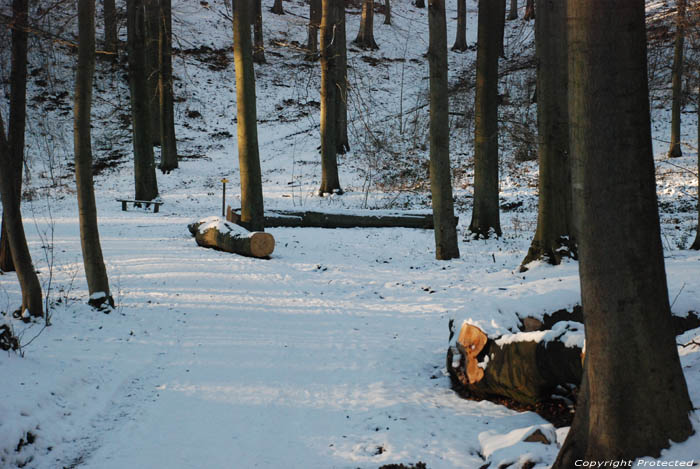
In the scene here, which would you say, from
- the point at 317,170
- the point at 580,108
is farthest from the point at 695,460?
the point at 317,170

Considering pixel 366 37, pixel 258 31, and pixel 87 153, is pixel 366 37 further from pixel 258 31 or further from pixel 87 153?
pixel 87 153

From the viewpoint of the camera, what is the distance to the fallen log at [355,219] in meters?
14.7

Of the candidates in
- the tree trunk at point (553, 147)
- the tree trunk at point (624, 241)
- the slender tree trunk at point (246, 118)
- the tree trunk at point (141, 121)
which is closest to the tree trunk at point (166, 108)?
the tree trunk at point (141, 121)

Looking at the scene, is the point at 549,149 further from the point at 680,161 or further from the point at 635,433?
the point at 680,161

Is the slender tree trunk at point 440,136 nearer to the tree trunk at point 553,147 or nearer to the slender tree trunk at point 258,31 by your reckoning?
the tree trunk at point 553,147

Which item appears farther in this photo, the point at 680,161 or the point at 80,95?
the point at 680,161

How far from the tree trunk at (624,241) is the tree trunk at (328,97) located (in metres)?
13.4

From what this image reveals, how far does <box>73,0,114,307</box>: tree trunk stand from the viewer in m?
6.61

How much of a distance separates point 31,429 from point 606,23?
4.74 m

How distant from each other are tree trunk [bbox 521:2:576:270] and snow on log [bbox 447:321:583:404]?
437cm

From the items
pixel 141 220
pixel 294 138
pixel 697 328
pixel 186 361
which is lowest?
pixel 186 361

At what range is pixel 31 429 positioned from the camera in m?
3.90

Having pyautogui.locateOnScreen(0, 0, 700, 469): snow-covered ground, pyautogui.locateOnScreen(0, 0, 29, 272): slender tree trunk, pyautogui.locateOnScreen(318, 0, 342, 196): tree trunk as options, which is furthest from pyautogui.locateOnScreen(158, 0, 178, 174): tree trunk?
pyautogui.locateOnScreen(0, 0, 29, 272): slender tree trunk

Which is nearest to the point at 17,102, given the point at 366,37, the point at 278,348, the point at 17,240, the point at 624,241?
the point at 17,240
